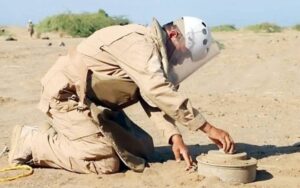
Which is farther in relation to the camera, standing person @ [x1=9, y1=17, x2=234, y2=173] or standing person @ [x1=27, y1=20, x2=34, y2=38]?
standing person @ [x1=27, y1=20, x2=34, y2=38]

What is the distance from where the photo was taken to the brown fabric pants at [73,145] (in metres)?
5.95

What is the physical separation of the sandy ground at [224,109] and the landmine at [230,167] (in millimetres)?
54

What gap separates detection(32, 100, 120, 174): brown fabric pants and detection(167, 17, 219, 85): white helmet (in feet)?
2.82

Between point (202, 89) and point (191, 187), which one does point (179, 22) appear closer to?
point (191, 187)

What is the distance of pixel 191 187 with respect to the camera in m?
5.51

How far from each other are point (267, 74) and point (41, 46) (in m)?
7.46

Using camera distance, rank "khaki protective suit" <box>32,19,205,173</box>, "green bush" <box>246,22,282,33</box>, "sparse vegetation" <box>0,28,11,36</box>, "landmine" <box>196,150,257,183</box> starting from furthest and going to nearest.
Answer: "green bush" <box>246,22,282,33</box>
"sparse vegetation" <box>0,28,11,36</box>
"landmine" <box>196,150,257,183</box>
"khaki protective suit" <box>32,19,205,173</box>

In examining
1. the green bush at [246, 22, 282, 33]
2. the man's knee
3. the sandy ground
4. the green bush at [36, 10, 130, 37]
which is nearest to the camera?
the sandy ground

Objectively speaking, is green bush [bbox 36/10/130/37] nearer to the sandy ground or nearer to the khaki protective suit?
the sandy ground

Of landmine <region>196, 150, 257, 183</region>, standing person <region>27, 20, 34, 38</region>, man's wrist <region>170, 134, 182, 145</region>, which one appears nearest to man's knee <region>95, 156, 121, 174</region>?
man's wrist <region>170, 134, 182, 145</region>

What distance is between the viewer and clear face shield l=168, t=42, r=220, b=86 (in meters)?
5.62

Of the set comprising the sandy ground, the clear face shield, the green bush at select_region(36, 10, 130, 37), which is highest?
the clear face shield

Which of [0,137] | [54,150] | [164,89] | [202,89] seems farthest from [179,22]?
[202,89]

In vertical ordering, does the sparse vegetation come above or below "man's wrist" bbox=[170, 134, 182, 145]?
below
